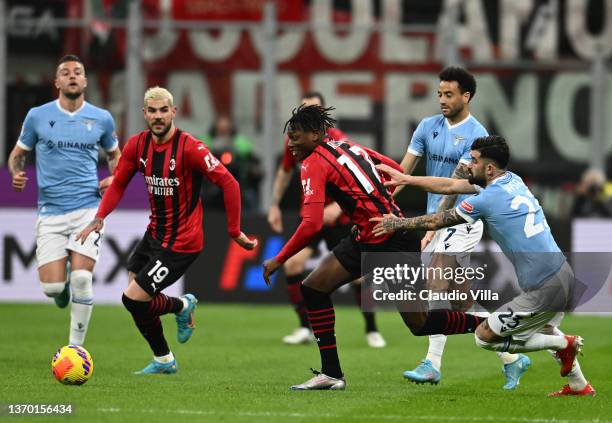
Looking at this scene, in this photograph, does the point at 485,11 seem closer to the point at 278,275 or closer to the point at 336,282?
the point at 278,275

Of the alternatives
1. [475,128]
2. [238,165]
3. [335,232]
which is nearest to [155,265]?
[475,128]

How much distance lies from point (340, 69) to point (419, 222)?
37.9ft

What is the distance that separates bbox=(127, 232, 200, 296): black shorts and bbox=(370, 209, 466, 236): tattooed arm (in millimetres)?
1773

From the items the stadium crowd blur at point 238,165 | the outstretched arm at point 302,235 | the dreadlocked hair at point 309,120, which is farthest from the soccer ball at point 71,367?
the stadium crowd blur at point 238,165

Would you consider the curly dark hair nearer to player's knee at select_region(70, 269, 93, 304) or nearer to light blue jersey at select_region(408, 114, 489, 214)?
light blue jersey at select_region(408, 114, 489, 214)

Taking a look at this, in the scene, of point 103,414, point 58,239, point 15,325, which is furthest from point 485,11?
point 103,414

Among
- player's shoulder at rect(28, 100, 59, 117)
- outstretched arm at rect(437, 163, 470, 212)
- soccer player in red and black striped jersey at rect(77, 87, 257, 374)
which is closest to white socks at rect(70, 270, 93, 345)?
soccer player in red and black striped jersey at rect(77, 87, 257, 374)

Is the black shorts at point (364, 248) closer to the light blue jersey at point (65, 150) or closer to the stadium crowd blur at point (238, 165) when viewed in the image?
the light blue jersey at point (65, 150)

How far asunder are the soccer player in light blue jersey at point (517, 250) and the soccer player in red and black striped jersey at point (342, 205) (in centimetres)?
26

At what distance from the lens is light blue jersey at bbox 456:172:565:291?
361 inches

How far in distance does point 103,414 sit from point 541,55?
14236mm

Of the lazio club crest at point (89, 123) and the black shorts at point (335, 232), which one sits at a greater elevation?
the lazio club crest at point (89, 123)

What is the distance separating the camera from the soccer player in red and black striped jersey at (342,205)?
9.59 metres

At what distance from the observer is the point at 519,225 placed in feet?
30.1
